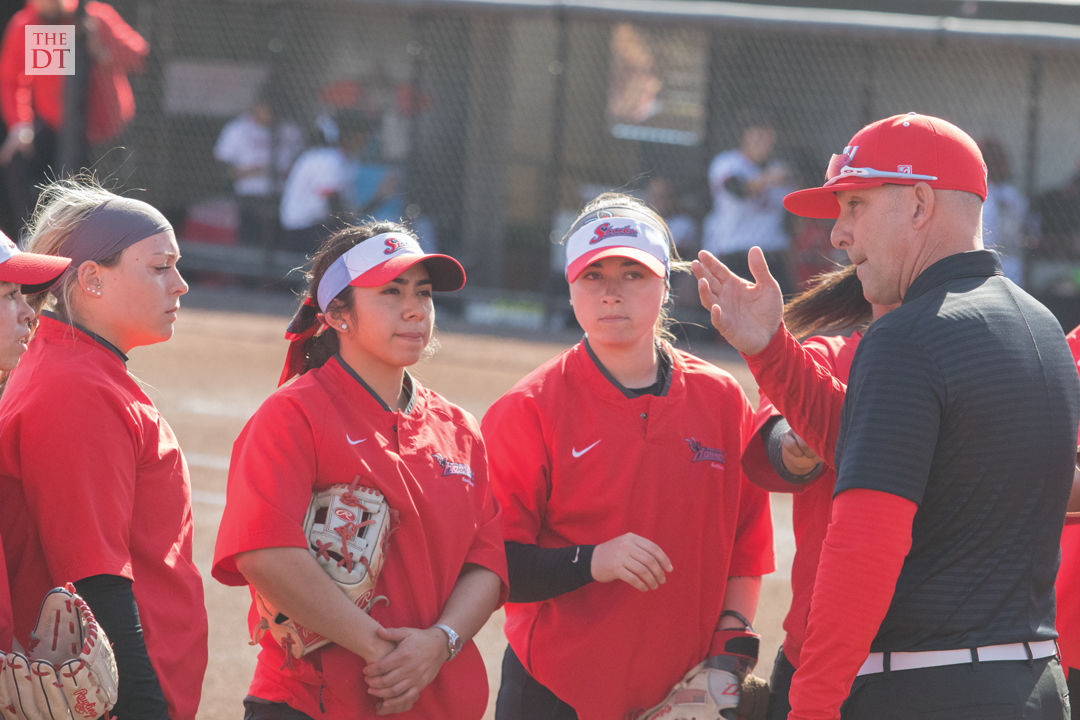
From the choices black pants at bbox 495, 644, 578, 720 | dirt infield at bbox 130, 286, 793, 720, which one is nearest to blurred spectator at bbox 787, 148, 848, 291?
dirt infield at bbox 130, 286, 793, 720

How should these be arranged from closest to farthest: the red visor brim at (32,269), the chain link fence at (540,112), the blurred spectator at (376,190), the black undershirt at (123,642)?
the black undershirt at (123,642), the red visor brim at (32,269), the chain link fence at (540,112), the blurred spectator at (376,190)

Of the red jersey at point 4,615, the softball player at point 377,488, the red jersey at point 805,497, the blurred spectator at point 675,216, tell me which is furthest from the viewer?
the blurred spectator at point 675,216

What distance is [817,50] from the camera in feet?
35.5

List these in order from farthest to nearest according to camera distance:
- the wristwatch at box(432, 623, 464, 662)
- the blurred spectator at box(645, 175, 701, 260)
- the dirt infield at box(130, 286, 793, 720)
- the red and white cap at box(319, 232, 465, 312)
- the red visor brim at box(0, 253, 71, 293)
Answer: the blurred spectator at box(645, 175, 701, 260) < the dirt infield at box(130, 286, 793, 720) < the red and white cap at box(319, 232, 465, 312) < the wristwatch at box(432, 623, 464, 662) < the red visor brim at box(0, 253, 71, 293)

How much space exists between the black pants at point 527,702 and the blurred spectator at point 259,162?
8.67 m

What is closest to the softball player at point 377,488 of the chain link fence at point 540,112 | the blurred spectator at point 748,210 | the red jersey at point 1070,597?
the red jersey at point 1070,597

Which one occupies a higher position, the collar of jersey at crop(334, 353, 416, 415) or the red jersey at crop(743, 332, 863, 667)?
the collar of jersey at crop(334, 353, 416, 415)

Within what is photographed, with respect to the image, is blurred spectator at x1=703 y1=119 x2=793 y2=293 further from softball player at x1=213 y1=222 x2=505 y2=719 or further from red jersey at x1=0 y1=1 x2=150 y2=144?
softball player at x1=213 y1=222 x2=505 y2=719

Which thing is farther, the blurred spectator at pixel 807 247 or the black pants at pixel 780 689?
the blurred spectator at pixel 807 247

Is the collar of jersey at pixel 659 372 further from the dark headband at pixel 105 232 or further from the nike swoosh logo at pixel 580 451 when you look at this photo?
the dark headband at pixel 105 232

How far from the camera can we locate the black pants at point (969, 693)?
6.95 feet

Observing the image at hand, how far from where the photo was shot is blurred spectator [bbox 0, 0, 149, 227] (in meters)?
10.0

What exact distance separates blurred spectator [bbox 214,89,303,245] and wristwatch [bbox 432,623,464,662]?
8.86 meters

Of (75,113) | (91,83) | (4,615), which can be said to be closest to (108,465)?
(4,615)
